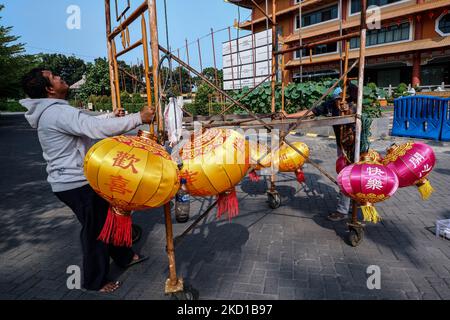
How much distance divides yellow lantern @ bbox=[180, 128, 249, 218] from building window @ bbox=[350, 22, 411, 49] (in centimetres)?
2617

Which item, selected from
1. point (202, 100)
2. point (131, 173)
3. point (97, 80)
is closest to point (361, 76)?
point (131, 173)

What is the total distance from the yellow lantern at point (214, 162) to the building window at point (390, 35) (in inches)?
1030

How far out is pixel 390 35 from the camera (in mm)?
23750

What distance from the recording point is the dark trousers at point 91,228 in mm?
2648

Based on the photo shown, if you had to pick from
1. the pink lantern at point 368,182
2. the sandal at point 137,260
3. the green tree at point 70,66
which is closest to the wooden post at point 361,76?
the pink lantern at point 368,182

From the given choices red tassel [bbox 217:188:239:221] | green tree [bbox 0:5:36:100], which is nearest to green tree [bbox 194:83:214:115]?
green tree [bbox 0:5:36:100]

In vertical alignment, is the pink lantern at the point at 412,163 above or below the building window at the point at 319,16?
below

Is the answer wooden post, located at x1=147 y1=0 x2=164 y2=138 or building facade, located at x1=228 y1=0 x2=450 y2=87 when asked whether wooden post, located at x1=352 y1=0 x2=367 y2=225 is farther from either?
building facade, located at x1=228 y1=0 x2=450 y2=87

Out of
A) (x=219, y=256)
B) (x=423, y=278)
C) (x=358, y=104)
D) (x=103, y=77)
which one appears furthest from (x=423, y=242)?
(x=103, y=77)

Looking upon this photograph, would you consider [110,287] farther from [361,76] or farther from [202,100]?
[202,100]

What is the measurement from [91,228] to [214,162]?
1.37 meters

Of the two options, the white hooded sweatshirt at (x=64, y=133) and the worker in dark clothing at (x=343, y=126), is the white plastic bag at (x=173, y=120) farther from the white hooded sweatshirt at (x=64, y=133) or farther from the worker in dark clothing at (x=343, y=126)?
the worker in dark clothing at (x=343, y=126)

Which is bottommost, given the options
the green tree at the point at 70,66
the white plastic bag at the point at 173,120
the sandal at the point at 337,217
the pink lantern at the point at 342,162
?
the sandal at the point at 337,217
